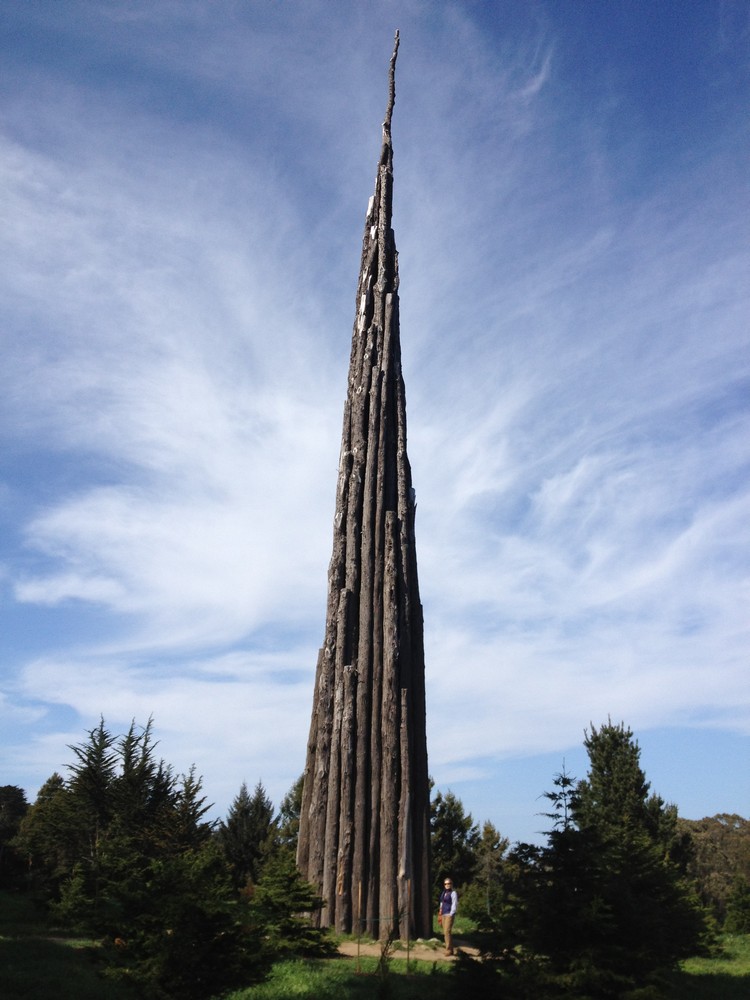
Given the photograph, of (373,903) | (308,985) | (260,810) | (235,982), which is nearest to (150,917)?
(235,982)

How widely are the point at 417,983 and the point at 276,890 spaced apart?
338cm

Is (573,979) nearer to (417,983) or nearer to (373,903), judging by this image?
(417,983)

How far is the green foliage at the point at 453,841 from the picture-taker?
2936cm

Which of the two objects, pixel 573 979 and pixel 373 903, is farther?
pixel 373 903

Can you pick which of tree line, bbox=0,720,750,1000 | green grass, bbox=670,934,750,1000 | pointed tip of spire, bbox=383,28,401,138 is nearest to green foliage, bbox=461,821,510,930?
tree line, bbox=0,720,750,1000

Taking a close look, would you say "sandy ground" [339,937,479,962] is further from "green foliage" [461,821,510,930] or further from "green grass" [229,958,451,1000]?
"green foliage" [461,821,510,930]

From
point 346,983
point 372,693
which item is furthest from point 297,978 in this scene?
point 372,693

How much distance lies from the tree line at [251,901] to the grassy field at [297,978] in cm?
42

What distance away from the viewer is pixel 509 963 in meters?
7.26

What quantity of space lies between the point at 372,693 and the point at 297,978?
20.7 feet

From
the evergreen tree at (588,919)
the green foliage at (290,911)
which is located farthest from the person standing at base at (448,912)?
the evergreen tree at (588,919)

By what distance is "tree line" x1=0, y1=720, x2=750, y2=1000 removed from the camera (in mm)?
7086

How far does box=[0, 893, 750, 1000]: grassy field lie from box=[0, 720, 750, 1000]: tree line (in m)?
0.42

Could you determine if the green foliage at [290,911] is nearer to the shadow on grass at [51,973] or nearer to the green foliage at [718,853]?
the shadow on grass at [51,973]
